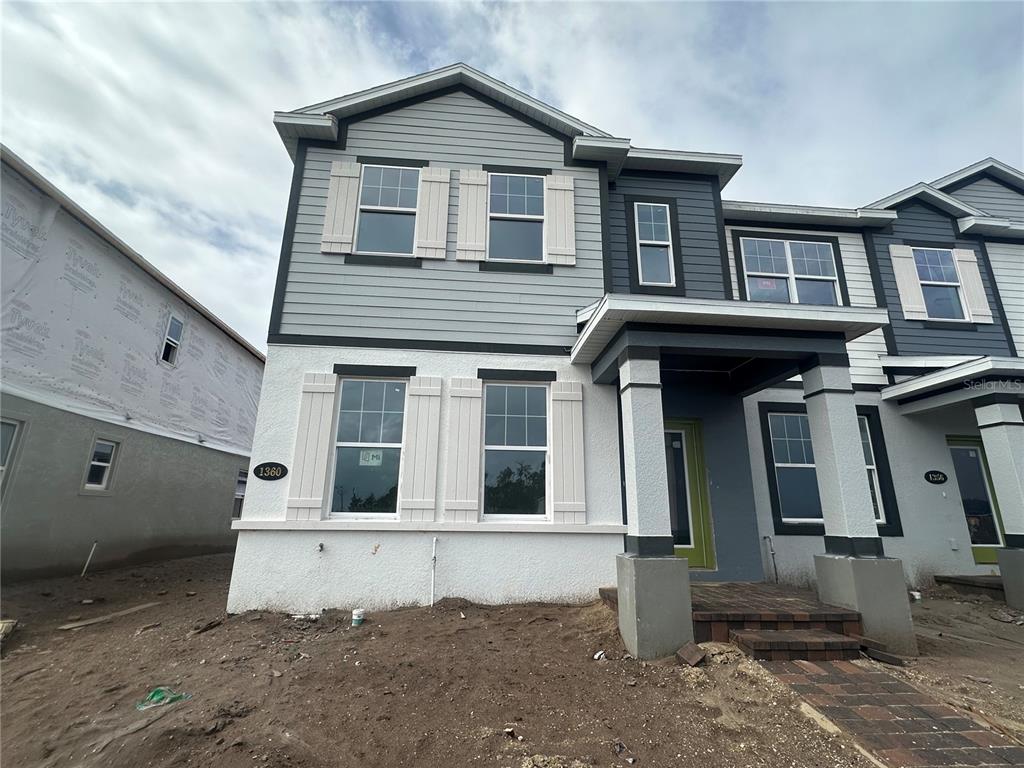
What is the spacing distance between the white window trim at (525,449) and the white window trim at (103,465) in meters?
7.33

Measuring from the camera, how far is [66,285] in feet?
25.0

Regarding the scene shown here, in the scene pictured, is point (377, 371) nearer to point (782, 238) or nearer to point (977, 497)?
point (782, 238)

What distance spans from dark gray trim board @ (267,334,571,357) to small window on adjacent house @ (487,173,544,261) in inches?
53.9

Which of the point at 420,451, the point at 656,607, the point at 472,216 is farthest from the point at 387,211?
the point at 656,607

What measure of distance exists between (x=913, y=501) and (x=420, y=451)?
747 cm

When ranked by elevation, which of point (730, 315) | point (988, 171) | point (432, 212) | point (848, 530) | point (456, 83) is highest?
point (988, 171)

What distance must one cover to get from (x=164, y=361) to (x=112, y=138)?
4.31 meters

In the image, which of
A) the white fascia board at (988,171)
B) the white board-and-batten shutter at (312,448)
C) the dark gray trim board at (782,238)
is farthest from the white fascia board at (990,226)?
the white board-and-batten shutter at (312,448)

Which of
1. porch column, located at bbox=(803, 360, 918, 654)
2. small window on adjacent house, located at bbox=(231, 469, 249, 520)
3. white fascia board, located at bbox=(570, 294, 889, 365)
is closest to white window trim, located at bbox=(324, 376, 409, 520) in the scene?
white fascia board, located at bbox=(570, 294, 889, 365)

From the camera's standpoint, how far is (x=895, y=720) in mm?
2811

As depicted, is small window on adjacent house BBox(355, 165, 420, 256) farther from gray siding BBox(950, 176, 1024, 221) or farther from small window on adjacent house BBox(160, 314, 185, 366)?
gray siding BBox(950, 176, 1024, 221)

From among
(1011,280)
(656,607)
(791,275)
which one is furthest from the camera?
(1011,280)

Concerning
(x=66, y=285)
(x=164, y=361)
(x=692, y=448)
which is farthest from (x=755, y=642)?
(x=164, y=361)

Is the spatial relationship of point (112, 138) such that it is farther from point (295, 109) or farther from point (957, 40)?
point (957, 40)
